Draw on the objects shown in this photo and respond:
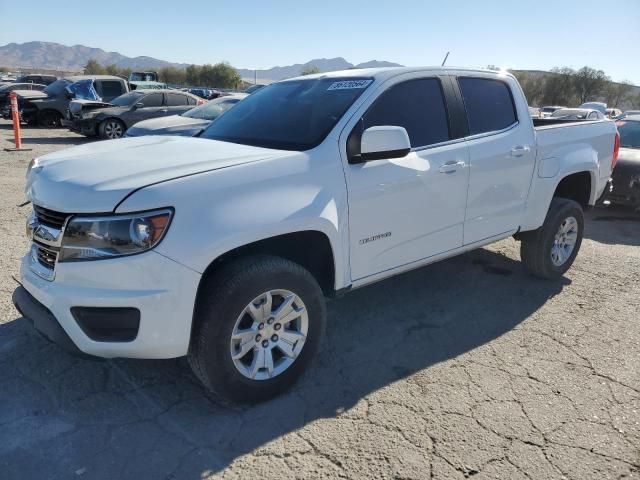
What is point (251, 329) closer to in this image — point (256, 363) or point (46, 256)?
point (256, 363)

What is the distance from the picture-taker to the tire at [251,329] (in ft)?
8.52

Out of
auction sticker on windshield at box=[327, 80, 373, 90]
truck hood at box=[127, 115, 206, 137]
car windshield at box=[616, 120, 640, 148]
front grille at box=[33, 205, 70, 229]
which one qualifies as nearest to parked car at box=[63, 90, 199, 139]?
truck hood at box=[127, 115, 206, 137]

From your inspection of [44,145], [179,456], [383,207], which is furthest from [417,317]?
[44,145]

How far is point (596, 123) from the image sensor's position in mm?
5094

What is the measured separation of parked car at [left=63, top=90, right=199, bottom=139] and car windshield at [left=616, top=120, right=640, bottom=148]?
33.6 feet

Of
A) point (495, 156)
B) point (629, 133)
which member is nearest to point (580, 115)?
point (629, 133)

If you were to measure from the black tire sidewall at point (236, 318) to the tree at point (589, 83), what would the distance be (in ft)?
247

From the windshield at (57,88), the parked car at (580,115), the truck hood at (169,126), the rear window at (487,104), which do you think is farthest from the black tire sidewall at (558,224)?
the windshield at (57,88)

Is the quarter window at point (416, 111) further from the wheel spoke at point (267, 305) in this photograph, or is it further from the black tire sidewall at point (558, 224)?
the black tire sidewall at point (558, 224)

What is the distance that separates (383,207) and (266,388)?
1316mm

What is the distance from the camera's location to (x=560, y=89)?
220ft

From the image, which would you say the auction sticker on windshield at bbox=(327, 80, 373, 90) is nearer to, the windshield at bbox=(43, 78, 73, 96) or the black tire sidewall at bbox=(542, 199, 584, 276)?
the black tire sidewall at bbox=(542, 199, 584, 276)

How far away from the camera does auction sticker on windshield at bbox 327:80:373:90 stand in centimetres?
343

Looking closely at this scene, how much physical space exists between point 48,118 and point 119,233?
17.6 meters
